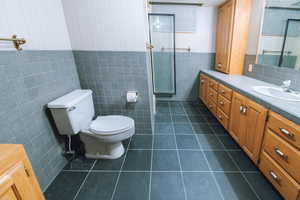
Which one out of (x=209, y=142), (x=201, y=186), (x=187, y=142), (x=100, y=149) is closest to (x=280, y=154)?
(x=201, y=186)

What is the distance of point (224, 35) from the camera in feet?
8.37

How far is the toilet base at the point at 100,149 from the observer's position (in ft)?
5.38

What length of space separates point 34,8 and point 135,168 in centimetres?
175

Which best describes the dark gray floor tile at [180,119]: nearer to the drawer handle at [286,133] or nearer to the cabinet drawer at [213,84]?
the cabinet drawer at [213,84]

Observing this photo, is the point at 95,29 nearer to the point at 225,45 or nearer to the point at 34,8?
the point at 34,8

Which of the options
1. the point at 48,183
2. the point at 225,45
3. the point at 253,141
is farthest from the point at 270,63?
the point at 48,183

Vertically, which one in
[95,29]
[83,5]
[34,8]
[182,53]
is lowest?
[182,53]

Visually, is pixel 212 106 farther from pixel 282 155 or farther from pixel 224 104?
pixel 282 155

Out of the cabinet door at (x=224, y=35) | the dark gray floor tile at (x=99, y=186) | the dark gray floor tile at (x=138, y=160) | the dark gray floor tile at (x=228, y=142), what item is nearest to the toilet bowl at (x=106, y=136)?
the dark gray floor tile at (x=138, y=160)

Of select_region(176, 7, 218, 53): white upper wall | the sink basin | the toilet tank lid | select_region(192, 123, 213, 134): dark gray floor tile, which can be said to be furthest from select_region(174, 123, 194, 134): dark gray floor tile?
select_region(176, 7, 218, 53): white upper wall

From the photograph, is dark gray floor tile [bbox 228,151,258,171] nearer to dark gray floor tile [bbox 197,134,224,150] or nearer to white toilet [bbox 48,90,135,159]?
dark gray floor tile [bbox 197,134,224,150]

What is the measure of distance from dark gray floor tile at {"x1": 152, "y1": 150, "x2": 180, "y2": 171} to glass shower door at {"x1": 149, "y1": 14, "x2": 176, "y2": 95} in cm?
169

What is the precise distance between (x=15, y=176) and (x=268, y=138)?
1674 mm

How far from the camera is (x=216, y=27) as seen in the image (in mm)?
2883
